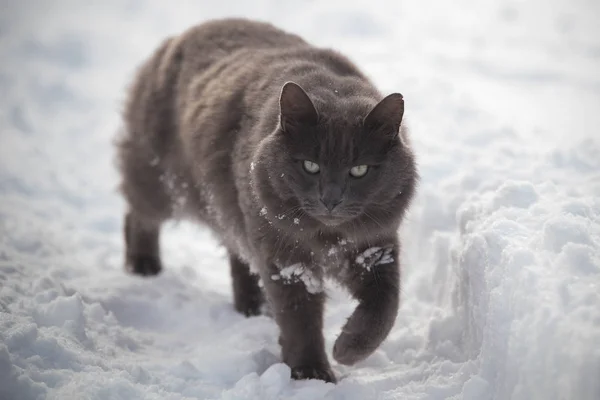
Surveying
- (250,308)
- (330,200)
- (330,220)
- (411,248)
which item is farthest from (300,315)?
(411,248)

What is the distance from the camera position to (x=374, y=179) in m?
2.57

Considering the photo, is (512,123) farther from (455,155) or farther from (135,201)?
(135,201)

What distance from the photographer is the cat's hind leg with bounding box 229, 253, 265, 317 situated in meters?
3.79

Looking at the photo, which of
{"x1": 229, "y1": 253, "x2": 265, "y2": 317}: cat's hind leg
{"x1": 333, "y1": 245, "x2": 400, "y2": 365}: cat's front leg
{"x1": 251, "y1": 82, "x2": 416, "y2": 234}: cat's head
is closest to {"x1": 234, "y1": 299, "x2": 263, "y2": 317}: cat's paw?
{"x1": 229, "y1": 253, "x2": 265, "y2": 317}: cat's hind leg

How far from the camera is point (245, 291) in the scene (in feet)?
12.5

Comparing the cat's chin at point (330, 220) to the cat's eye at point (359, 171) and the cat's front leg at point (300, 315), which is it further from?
the cat's front leg at point (300, 315)

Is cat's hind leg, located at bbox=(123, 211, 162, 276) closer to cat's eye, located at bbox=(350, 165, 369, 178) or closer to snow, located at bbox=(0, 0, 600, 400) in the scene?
snow, located at bbox=(0, 0, 600, 400)

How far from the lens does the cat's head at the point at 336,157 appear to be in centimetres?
251

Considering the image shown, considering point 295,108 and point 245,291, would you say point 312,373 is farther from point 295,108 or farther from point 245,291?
point 295,108

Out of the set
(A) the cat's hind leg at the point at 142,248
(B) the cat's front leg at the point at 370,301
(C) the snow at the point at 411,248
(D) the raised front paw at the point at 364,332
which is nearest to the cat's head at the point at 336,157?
(B) the cat's front leg at the point at 370,301

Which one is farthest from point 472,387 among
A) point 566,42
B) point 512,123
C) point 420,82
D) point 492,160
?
point 566,42

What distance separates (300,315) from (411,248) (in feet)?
4.61

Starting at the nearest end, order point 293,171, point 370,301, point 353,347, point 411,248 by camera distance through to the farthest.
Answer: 1. point 293,171
2. point 353,347
3. point 370,301
4. point 411,248

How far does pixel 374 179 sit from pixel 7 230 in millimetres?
2933
